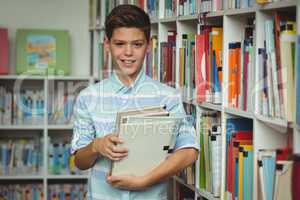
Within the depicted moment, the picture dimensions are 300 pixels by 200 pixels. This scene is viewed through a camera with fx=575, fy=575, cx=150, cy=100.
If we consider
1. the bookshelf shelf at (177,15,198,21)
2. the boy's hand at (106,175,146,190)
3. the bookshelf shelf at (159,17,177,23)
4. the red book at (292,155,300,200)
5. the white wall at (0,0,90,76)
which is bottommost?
the boy's hand at (106,175,146,190)

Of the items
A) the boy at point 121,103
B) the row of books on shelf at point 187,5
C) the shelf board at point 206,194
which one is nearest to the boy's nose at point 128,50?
the boy at point 121,103

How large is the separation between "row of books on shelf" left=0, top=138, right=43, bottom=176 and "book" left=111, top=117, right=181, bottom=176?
105 inches

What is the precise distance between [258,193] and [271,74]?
0.42 metres

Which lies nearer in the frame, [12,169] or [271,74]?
[271,74]

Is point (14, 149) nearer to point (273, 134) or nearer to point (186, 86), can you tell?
point (186, 86)

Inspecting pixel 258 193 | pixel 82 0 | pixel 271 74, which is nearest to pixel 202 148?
pixel 258 193

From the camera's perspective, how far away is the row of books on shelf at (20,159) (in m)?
4.48

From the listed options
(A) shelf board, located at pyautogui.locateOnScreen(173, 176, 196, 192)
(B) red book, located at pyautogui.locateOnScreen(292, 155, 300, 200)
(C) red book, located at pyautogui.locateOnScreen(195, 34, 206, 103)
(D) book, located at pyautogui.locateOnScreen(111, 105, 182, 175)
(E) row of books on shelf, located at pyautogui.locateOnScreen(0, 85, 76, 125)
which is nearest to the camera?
(B) red book, located at pyautogui.locateOnScreen(292, 155, 300, 200)

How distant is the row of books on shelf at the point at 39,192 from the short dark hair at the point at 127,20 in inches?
105

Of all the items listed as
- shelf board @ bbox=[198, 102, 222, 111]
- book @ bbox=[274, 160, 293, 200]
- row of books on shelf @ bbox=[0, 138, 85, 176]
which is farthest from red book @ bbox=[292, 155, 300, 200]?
row of books on shelf @ bbox=[0, 138, 85, 176]

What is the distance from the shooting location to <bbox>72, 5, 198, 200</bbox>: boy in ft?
6.63

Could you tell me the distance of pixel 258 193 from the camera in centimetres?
195

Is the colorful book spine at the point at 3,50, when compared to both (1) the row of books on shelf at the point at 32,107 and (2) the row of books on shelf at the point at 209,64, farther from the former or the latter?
(2) the row of books on shelf at the point at 209,64

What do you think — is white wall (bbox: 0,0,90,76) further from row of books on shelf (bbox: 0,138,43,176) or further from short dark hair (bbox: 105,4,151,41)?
short dark hair (bbox: 105,4,151,41)
